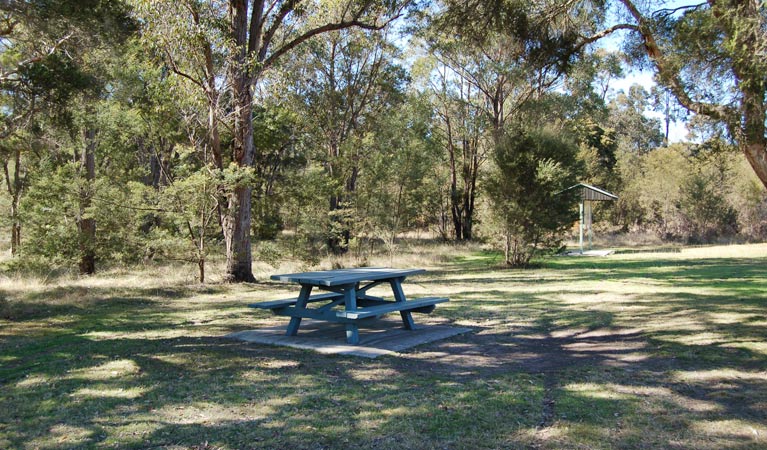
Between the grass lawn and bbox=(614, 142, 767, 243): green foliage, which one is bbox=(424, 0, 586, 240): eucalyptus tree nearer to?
the grass lawn

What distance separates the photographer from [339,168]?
2544cm

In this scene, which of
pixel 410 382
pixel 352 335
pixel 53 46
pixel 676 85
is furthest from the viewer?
pixel 53 46

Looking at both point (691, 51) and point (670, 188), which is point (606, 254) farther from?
point (691, 51)

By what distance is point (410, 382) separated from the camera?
16.3 ft

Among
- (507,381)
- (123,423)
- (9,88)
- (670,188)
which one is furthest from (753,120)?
(670,188)

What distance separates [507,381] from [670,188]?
34.9 m

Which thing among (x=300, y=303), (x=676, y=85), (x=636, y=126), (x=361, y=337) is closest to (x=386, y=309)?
(x=361, y=337)

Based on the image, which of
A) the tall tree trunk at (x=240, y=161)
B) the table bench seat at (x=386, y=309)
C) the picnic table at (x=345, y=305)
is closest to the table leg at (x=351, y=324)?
the picnic table at (x=345, y=305)

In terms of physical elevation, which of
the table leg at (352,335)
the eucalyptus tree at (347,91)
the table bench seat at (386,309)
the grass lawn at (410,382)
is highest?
the eucalyptus tree at (347,91)

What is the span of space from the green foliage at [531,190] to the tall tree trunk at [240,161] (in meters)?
8.07

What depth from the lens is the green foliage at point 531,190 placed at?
17.7 meters

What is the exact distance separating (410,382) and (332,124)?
24.4 m

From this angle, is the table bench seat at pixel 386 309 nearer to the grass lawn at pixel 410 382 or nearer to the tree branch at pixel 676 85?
the grass lawn at pixel 410 382

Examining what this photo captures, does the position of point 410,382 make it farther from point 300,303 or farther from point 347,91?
point 347,91
